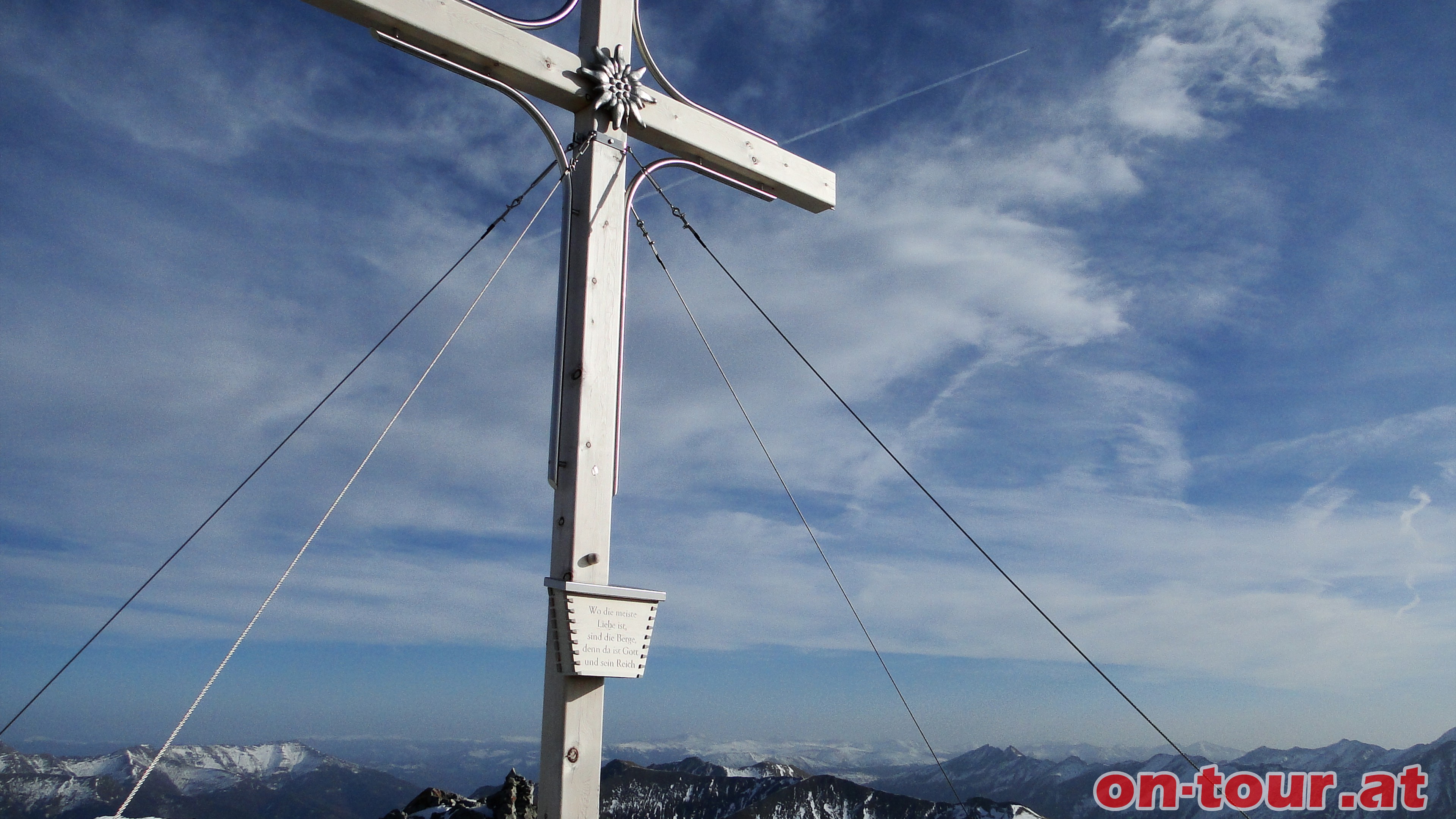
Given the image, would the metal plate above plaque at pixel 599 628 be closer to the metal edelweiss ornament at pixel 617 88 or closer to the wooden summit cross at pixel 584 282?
the wooden summit cross at pixel 584 282

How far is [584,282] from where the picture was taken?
15.8 ft

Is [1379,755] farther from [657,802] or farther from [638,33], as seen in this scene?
[638,33]

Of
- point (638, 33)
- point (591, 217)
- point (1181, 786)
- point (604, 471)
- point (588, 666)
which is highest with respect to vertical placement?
point (638, 33)

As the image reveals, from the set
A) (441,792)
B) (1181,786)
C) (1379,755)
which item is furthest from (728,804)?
(1379,755)

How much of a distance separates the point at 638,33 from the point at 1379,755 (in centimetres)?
24385

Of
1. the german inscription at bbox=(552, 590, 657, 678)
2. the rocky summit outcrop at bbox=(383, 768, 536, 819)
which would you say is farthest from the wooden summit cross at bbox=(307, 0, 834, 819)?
the rocky summit outcrop at bbox=(383, 768, 536, 819)

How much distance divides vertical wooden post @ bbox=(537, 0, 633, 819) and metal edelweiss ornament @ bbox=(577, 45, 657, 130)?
62mm

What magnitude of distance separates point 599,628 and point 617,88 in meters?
3.09

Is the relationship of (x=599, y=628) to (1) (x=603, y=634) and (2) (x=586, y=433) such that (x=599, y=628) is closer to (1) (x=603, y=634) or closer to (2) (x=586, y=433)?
(1) (x=603, y=634)

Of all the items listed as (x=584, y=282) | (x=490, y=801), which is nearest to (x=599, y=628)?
(x=584, y=282)

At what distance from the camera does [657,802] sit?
122250 millimetres

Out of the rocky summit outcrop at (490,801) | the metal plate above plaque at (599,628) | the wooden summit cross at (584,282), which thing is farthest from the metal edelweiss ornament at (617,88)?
the rocky summit outcrop at (490,801)

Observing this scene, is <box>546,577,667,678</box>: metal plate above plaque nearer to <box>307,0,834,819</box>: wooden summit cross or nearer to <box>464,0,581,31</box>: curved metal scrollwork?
<box>307,0,834,819</box>: wooden summit cross

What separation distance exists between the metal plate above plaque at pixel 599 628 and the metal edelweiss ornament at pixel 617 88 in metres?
2.71
